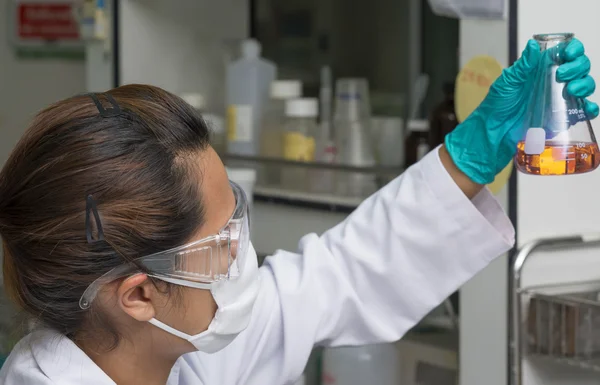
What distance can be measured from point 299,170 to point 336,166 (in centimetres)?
18

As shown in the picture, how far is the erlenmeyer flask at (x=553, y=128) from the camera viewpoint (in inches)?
44.6

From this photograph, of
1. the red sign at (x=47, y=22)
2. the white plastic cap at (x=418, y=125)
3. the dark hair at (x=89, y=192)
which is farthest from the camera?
the red sign at (x=47, y=22)

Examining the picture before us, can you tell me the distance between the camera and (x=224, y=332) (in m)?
1.10

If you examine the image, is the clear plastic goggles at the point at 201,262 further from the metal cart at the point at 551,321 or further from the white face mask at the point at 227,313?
the metal cart at the point at 551,321

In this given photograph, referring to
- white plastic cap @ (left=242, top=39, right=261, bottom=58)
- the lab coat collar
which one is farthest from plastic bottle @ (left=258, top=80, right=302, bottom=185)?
the lab coat collar

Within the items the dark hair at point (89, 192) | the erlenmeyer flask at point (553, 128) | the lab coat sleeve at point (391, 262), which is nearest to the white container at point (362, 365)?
the lab coat sleeve at point (391, 262)

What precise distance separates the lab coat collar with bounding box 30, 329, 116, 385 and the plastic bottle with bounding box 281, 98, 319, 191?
1016 mm

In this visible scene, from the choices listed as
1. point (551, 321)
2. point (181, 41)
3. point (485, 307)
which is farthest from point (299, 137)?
point (551, 321)

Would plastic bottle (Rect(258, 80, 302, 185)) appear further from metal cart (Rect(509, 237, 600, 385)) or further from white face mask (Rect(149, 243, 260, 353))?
white face mask (Rect(149, 243, 260, 353))

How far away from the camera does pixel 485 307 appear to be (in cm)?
148

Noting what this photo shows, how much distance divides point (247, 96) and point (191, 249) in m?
1.20

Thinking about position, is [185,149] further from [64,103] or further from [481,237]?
[481,237]

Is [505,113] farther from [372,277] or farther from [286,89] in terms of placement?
[286,89]

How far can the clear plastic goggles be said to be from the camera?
3.41 feet
